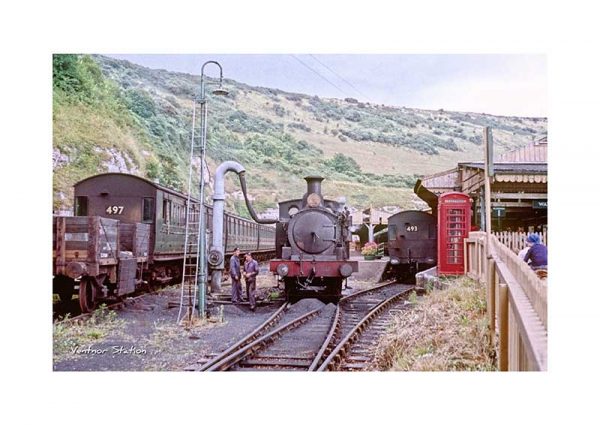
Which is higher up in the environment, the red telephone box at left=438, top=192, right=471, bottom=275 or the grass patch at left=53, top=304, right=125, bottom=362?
the red telephone box at left=438, top=192, right=471, bottom=275

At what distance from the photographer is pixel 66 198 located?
9625 millimetres

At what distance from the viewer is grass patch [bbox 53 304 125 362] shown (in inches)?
288

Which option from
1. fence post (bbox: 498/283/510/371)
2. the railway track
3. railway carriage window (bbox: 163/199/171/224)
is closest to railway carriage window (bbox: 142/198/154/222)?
railway carriage window (bbox: 163/199/171/224)

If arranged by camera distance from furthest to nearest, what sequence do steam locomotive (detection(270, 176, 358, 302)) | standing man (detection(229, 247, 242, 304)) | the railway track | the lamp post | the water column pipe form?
steam locomotive (detection(270, 176, 358, 302)), standing man (detection(229, 247, 242, 304)), the water column pipe, the lamp post, the railway track

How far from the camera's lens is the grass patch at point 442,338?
690 cm

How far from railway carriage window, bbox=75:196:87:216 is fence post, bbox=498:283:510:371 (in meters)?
6.92

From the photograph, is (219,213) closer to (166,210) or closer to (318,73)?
(166,210)

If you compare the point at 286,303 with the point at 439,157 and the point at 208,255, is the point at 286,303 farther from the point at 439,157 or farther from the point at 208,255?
the point at 439,157

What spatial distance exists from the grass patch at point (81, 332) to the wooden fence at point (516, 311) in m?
4.50

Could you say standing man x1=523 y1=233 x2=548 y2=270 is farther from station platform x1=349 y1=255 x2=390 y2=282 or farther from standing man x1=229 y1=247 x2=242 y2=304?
station platform x1=349 y1=255 x2=390 y2=282

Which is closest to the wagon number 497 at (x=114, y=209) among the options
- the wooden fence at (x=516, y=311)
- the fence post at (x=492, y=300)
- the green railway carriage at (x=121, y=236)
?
the green railway carriage at (x=121, y=236)

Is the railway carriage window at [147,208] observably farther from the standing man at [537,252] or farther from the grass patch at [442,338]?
the standing man at [537,252]

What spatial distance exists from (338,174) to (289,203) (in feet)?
7.89
